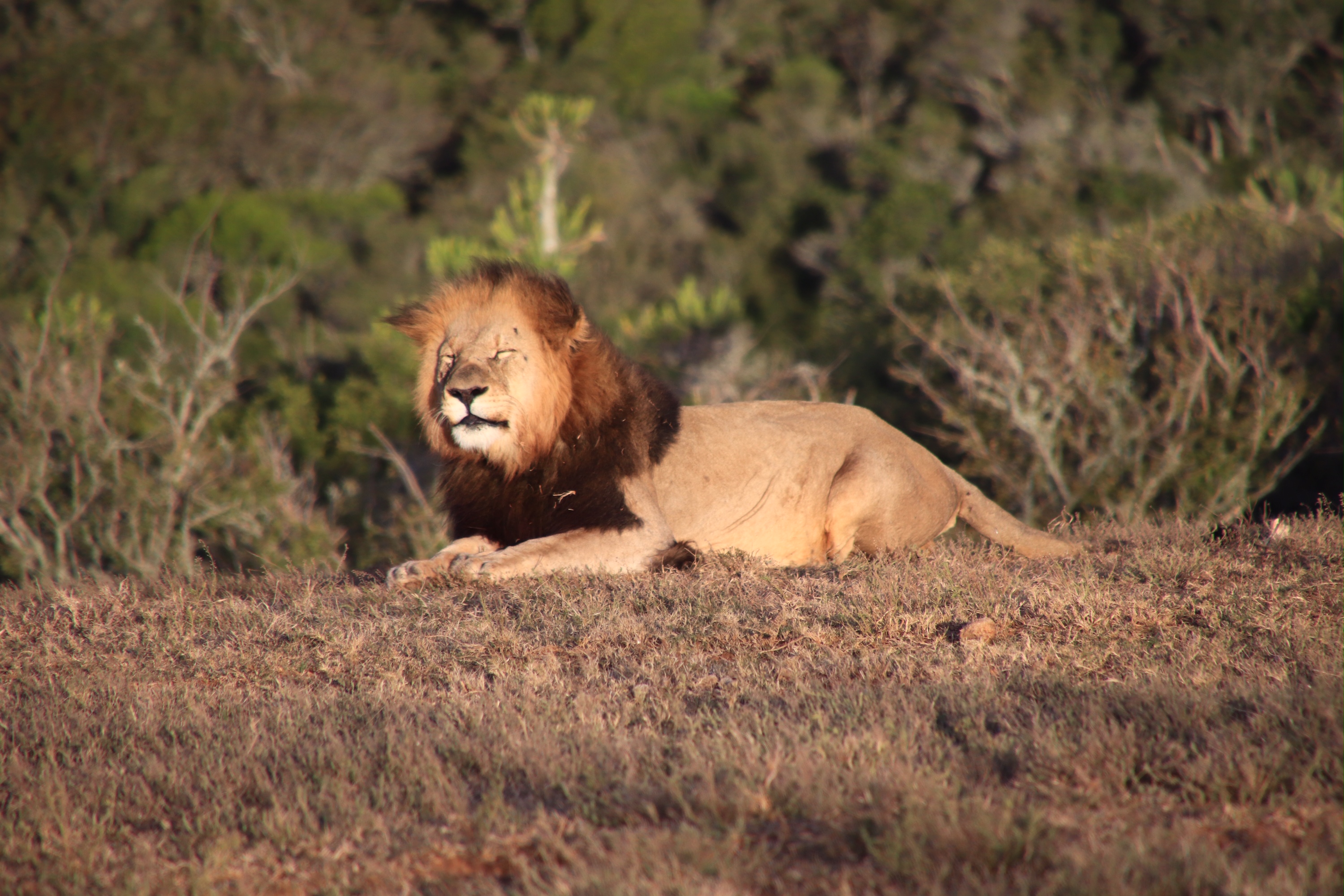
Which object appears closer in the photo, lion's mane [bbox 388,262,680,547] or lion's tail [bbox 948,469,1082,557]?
lion's mane [bbox 388,262,680,547]

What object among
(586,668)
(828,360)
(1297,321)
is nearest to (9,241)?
(828,360)

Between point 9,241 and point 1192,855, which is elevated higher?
point 1192,855

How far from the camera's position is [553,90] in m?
40.5

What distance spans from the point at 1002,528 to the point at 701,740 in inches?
155

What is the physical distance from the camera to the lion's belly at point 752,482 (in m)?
6.76

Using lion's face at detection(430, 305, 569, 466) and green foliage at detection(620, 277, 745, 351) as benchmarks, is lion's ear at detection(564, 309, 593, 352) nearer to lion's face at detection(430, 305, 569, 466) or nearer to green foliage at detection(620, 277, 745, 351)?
lion's face at detection(430, 305, 569, 466)

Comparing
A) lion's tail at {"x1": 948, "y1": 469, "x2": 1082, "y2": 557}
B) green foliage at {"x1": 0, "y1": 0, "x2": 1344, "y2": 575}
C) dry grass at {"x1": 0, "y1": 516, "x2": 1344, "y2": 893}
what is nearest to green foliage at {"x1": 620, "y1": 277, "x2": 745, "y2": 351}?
green foliage at {"x1": 0, "y1": 0, "x2": 1344, "y2": 575}

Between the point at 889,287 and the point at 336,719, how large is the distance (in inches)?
967

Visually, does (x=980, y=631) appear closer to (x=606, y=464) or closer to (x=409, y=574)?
(x=606, y=464)

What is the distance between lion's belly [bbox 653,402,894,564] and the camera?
6.76 meters

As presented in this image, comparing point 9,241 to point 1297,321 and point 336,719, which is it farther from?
point 336,719

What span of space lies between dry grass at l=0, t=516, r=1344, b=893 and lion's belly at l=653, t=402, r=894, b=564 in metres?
1.12

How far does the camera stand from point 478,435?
6.09 meters

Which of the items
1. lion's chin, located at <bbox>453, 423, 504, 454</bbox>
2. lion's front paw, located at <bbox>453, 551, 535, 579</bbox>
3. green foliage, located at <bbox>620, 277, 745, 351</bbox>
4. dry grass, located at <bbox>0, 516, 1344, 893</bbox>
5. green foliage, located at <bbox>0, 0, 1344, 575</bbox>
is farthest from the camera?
green foliage, located at <bbox>0, 0, 1344, 575</bbox>
